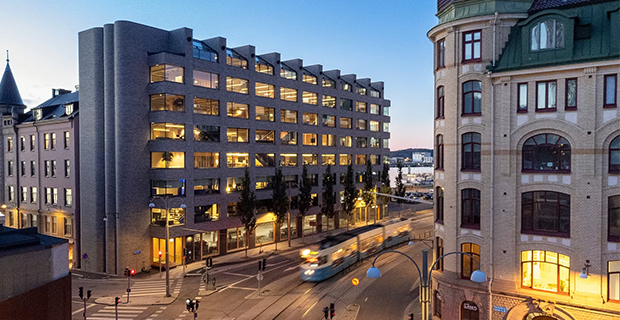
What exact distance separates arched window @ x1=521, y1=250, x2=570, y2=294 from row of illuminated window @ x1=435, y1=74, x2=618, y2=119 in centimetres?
793

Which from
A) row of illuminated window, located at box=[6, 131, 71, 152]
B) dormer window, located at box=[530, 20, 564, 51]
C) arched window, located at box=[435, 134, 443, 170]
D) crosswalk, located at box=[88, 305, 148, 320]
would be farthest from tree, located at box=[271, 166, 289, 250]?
dormer window, located at box=[530, 20, 564, 51]

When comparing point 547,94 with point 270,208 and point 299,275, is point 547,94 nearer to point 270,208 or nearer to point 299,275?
point 299,275

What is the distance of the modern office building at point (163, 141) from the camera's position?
147ft

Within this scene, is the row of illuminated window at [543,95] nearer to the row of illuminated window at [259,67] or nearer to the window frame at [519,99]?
the window frame at [519,99]

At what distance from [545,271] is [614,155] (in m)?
7.02

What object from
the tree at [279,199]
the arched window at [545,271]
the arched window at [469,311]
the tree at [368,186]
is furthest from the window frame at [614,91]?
the tree at [368,186]

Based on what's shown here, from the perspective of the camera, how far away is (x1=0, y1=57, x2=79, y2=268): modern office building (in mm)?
50781

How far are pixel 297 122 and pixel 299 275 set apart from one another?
87.3ft

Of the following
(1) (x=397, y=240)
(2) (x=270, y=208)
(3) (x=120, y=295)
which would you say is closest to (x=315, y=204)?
(2) (x=270, y=208)

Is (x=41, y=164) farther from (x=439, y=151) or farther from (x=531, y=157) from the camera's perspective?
(x=531, y=157)

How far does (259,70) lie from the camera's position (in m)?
56.7

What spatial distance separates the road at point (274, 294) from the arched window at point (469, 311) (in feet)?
20.0

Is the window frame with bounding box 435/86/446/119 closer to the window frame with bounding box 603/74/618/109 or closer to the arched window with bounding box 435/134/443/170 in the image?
the arched window with bounding box 435/134/443/170

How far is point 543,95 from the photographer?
77.9 ft
